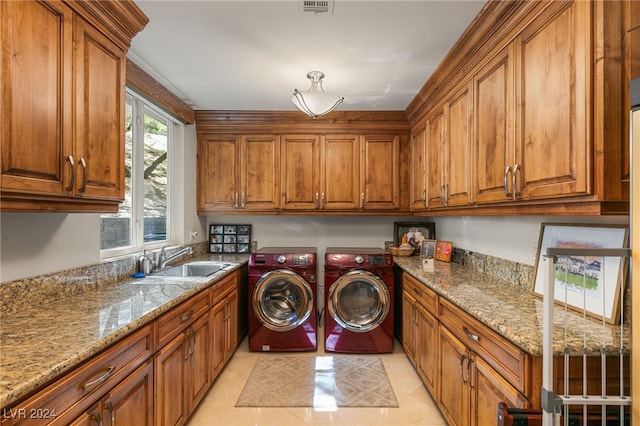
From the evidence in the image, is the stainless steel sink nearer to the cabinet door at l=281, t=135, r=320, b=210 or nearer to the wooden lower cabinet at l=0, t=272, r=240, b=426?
the wooden lower cabinet at l=0, t=272, r=240, b=426

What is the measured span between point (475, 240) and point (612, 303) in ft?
A: 4.70

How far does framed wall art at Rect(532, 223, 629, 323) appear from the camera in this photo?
1344mm

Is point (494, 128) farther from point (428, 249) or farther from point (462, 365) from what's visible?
point (428, 249)

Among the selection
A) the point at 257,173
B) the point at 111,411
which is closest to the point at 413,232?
the point at 257,173

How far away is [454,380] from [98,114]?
2.28 meters

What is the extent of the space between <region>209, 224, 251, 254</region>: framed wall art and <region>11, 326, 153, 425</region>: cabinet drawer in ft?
7.77

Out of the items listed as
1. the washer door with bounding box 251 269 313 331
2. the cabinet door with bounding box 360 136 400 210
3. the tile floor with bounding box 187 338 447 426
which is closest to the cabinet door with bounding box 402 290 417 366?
the tile floor with bounding box 187 338 447 426

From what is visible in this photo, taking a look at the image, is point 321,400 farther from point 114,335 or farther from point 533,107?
point 533,107

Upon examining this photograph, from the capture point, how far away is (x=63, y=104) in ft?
4.29

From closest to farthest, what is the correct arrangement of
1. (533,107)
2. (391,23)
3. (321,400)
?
(533,107)
(391,23)
(321,400)

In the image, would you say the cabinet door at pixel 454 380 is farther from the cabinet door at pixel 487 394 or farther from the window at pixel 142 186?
the window at pixel 142 186

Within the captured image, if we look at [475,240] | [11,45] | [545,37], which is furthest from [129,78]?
[475,240]

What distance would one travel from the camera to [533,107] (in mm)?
1482

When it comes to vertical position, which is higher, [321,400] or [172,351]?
[172,351]
